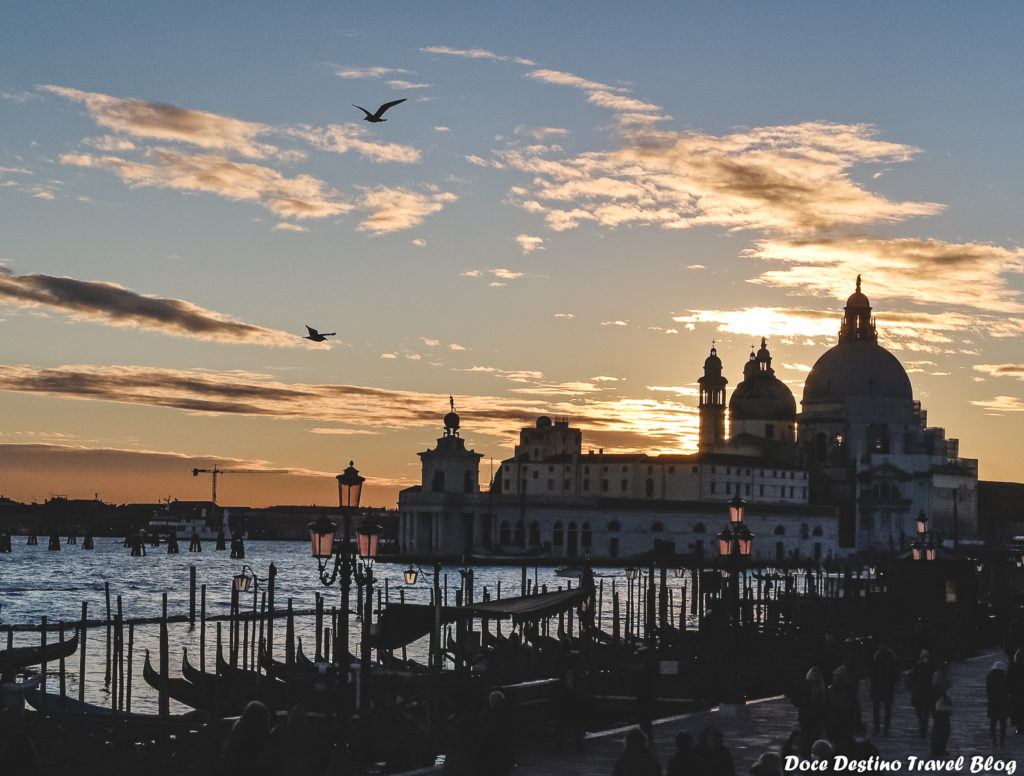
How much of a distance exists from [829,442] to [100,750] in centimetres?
12346

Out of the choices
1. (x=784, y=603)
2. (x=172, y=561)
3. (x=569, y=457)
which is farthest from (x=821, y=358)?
(x=784, y=603)

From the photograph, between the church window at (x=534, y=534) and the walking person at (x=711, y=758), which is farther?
the church window at (x=534, y=534)

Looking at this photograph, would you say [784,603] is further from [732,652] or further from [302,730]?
[302,730]

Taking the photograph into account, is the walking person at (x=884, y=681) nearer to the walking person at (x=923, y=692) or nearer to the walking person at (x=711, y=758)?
the walking person at (x=923, y=692)

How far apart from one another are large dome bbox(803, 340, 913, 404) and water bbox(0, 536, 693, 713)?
24580 mm

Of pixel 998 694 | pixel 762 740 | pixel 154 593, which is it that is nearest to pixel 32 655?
pixel 762 740

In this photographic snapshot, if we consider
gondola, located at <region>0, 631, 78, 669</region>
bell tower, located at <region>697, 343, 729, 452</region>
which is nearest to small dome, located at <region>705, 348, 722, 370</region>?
bell tower, located at <region>697, 343, 729, 452</region>

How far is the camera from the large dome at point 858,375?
5354 inches

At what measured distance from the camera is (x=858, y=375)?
445 ft

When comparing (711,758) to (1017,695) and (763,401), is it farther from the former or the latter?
(763,401)

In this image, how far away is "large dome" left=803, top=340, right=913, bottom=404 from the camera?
136000 mm

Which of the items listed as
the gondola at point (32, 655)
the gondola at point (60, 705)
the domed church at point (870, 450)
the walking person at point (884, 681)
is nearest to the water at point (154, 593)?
the gondola at point (32, 655)

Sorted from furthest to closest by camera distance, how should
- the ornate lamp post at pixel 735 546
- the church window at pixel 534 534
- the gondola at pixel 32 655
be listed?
the church window at pixel 534 534 < the gondola at pixel 32 655 < the ornate lamp post at pixel 735 546

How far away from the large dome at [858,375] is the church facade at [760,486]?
118 mm
